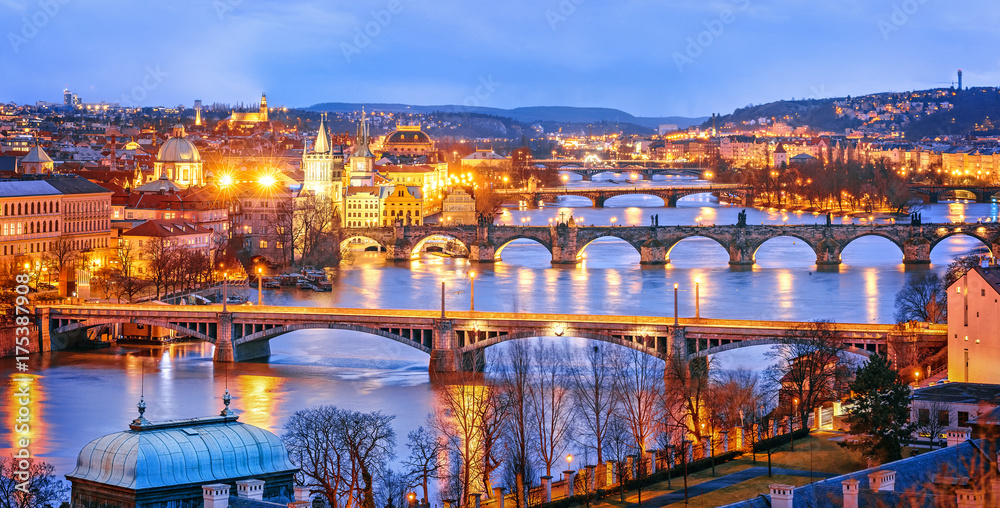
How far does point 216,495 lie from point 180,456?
90 cm

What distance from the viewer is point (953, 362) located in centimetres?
2373

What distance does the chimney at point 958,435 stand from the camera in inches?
647

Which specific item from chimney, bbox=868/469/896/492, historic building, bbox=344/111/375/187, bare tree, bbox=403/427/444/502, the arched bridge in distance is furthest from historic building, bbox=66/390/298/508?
historic building, bbox=344/111/375/187

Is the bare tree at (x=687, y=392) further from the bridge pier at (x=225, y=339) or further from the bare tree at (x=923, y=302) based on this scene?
the bridge pier at (x=225, y=339)

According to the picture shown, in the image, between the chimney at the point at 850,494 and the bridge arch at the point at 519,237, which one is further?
the bridge arch at the point at 519,237

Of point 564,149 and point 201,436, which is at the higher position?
point 564,149

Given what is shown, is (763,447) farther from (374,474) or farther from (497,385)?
(497,385)

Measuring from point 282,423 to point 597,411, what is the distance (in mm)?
4686

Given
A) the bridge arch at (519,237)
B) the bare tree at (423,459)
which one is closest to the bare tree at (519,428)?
the bare tree at (423,459)

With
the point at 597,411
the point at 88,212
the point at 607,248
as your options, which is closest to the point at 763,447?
the point at 597,411

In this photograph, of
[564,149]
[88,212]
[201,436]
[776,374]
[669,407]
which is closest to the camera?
[201,436]

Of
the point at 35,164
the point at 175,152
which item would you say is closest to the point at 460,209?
the point at 175,152

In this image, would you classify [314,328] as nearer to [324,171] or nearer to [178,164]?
[178,164]

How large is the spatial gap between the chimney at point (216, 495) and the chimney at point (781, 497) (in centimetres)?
418
